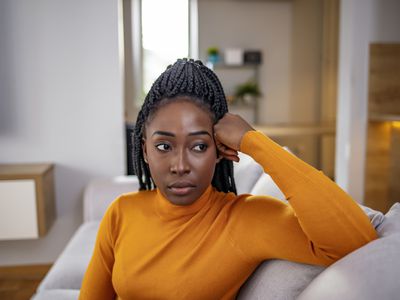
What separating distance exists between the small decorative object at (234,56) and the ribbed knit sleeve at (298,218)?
164 inches

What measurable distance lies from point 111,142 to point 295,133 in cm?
238

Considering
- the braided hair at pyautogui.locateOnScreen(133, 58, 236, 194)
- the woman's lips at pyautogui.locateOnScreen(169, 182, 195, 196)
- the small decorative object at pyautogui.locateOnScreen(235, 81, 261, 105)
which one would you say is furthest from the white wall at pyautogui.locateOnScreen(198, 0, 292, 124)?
the woman's lips at pyautogui.locateOnScreen(169, 182, 195, 196)

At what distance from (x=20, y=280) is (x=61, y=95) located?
1.18 m

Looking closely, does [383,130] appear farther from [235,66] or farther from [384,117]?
[235,66]

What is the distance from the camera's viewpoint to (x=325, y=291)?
27.1 inches

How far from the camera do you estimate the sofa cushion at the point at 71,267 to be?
1.65m

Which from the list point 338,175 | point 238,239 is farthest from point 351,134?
point 238,239

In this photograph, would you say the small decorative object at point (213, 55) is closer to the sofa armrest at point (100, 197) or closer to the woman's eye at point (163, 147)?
the sofa armrest at point (100, 197)

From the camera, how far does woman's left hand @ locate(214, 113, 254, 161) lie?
0.82 metres

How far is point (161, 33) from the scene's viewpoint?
483cm

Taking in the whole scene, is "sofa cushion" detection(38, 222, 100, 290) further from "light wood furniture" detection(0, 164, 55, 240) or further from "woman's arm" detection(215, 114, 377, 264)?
"woman's arm" detection(215, 114, 377, 264)

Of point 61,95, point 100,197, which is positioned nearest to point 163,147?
point 100,197

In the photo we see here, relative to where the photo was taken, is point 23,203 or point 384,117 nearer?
point 23,203

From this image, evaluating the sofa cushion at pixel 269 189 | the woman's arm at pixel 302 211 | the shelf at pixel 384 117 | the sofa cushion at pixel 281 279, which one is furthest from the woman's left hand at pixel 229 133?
the shelf at pixel 384 117
